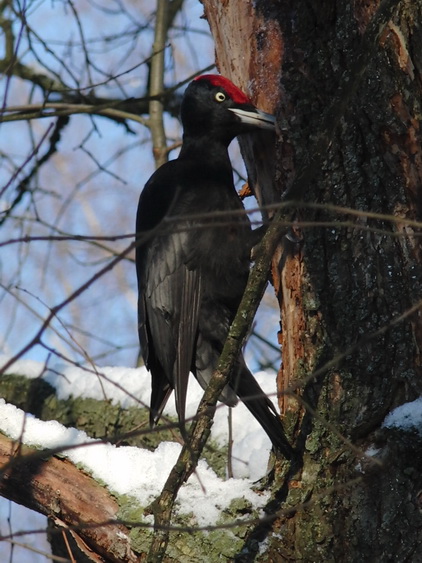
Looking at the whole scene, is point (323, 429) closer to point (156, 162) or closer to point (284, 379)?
point (284, 379)

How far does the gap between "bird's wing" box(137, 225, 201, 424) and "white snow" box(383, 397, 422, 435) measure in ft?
2.84

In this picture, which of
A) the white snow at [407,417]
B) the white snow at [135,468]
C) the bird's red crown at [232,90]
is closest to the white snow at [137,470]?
the white snow at [135,468]

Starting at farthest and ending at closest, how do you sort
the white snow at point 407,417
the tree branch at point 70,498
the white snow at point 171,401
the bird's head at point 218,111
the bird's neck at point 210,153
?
1. the white snow at point 171,401
2. the bird's neck at point 210,153
3. the bird's head at point 218,111
4. the tree branch at point 70,498
5. the white snow at point 407,417

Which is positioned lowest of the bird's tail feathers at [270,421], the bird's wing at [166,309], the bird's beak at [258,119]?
the bird's tail feathers at [270,421]

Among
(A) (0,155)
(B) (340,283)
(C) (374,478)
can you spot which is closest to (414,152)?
(B) (340,283)

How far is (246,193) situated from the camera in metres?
3.30

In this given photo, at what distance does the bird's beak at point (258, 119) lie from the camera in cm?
258

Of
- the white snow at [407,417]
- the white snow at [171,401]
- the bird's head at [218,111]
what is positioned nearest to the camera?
the white snow at [407,417]

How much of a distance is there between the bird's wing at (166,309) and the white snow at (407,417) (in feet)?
2.84

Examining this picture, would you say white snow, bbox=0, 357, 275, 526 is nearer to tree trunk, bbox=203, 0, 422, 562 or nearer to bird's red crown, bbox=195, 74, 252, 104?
tree trunk, bbox=203, 0, 422, 562

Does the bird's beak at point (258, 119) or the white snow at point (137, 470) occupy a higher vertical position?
the bird's beak at point (258, 119)

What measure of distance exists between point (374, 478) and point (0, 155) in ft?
9.66

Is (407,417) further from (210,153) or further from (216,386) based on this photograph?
(210,153)

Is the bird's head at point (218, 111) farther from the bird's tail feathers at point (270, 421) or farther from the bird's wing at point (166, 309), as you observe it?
the bird's tail feathers at point (270, 421)
